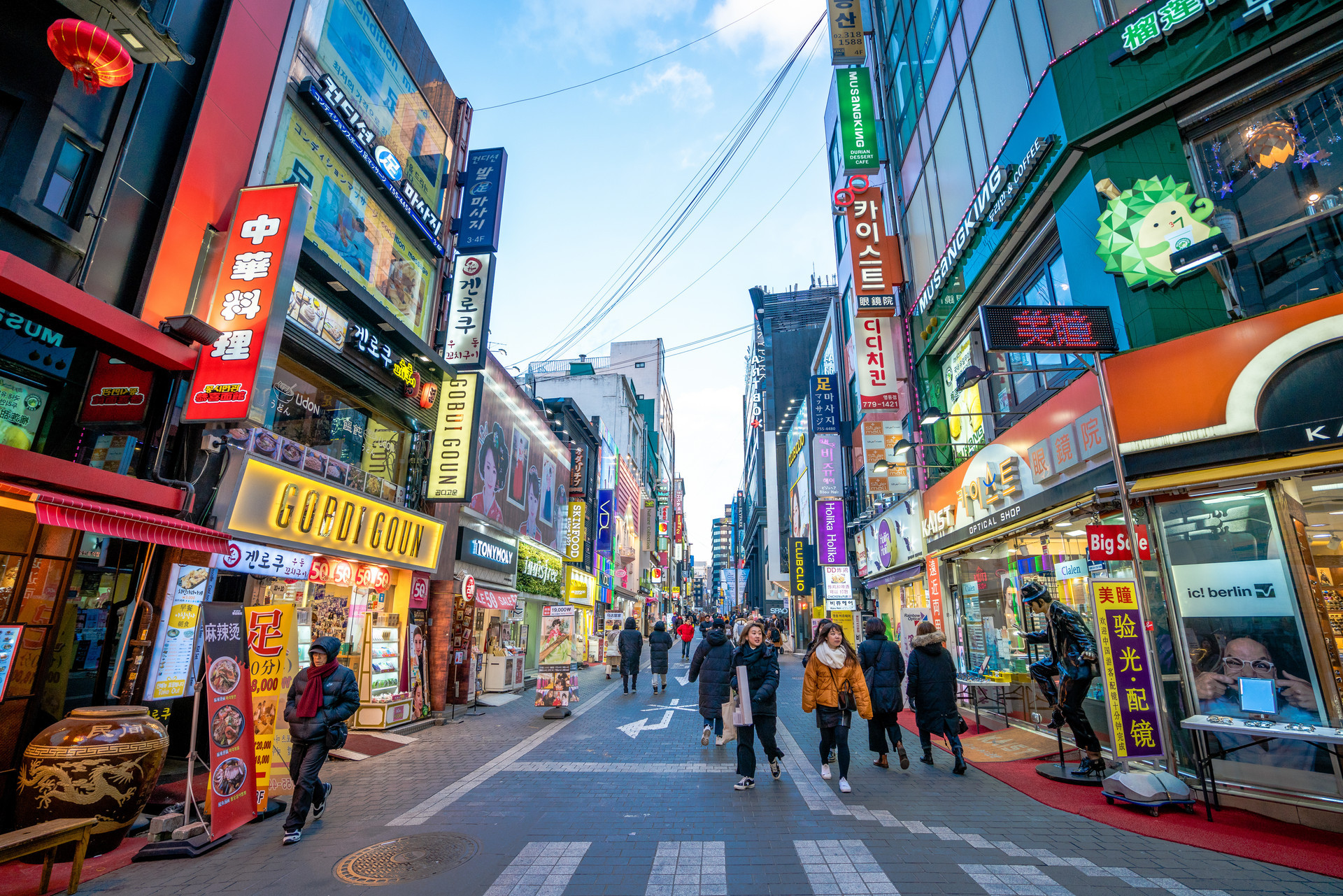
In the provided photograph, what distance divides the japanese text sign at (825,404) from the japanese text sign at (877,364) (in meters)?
12.2

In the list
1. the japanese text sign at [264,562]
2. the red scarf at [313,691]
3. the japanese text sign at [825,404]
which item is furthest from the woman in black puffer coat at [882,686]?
the japanese text sign at [825,404]

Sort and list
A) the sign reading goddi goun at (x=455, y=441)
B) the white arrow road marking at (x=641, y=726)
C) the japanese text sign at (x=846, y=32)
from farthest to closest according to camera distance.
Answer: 1. the japanese text sign at (x=846, y=32)
2. the sign reading goddi goun at (x=455, y=441)
3. the white arrow road marking at (x=641, y=726)

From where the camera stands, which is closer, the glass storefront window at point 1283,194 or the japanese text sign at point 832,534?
the glass storefront window at point 1283,194

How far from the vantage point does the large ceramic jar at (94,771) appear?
5.09m

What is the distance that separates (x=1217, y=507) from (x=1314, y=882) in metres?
3.97

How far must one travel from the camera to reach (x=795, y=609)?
44.8 metres

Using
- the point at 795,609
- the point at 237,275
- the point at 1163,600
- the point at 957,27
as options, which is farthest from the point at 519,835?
the point at 795,609

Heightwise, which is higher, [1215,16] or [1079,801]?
[1215,16]

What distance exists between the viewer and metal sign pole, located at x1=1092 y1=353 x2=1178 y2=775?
21.6ft

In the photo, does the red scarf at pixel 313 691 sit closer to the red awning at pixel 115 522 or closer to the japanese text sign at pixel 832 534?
the red awning at pixel 115 522

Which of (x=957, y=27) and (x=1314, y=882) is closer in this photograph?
(x=1314, y=882)

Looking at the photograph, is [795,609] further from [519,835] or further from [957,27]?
[519,835]

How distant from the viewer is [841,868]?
4527mm

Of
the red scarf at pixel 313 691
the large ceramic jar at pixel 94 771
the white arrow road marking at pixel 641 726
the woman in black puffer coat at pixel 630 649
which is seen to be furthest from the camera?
the woman in black puffer coat at pixel 630 649
